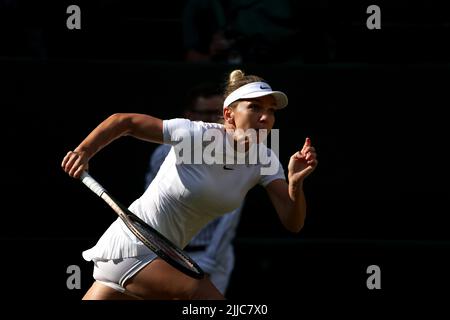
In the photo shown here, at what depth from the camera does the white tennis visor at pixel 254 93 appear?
420 centimetres

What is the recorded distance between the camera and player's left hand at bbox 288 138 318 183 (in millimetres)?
4066

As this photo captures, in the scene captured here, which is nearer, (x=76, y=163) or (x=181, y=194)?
(x=76, y=163)

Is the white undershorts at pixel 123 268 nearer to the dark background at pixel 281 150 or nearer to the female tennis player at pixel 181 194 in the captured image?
the female tennis player at pixel 181 194

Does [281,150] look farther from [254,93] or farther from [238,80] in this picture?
[254,93]

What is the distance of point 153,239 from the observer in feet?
13.2

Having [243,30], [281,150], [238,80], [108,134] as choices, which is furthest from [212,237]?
[108,134]

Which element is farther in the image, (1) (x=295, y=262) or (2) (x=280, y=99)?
(1) (x=295, y=262)

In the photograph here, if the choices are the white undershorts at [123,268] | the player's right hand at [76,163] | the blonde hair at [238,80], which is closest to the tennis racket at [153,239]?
the player's right hand at [76,163]

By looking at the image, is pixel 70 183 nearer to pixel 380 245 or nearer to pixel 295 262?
pixel 295 262

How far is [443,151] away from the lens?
6359 millimetres

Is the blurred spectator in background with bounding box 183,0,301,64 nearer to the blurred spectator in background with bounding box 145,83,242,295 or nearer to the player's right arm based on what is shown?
the blurred spectator in background with bounding box 145,83,242,295

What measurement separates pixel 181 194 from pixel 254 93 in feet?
1.47

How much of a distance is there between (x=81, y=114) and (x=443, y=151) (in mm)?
1966
